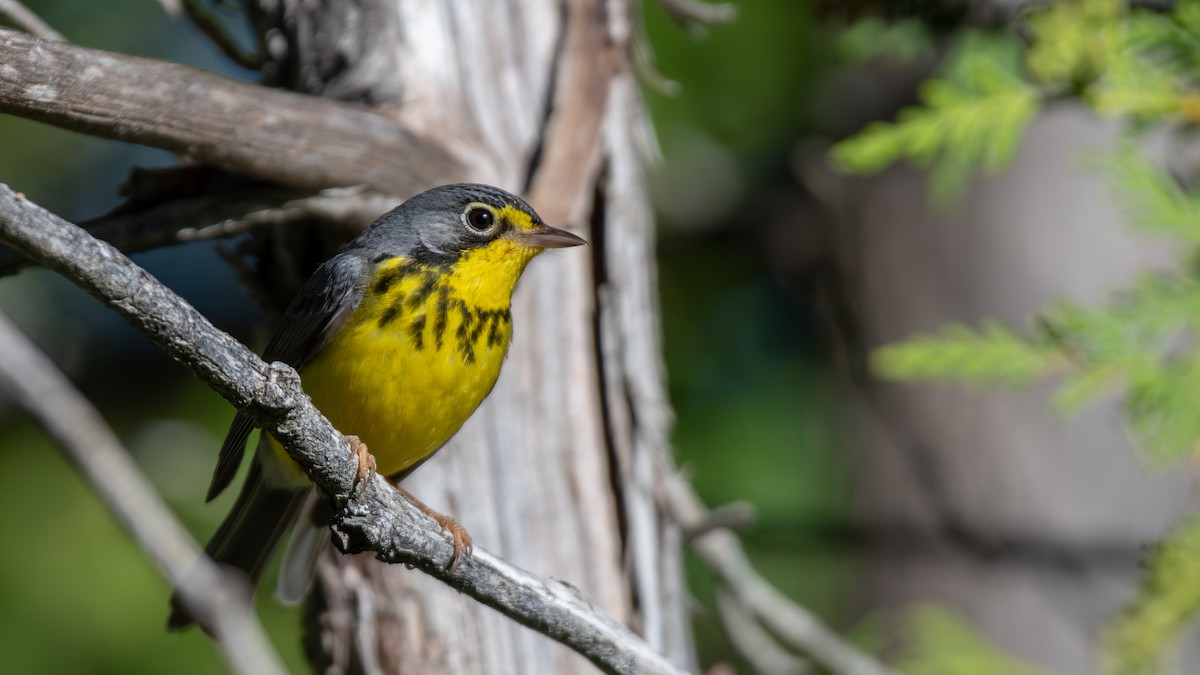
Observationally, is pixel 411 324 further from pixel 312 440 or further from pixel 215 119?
pixel 312 440

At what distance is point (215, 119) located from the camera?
3199mm

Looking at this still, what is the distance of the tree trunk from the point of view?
3762 mm

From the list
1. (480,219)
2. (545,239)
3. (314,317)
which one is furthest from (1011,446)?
(314,317)

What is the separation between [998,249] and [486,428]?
12.7ft

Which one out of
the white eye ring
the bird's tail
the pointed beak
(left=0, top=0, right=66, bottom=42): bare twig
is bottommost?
the bird's tail

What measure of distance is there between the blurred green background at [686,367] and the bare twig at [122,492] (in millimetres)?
2912

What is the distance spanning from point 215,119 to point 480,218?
84 cm

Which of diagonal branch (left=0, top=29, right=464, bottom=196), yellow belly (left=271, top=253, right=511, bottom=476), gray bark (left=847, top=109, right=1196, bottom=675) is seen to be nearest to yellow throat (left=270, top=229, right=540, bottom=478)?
yellow belly (left=271, top=253, right=511, bottom=476)

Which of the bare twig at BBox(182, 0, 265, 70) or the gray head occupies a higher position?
the bare twig at BBox(182, 0, 265, 70)

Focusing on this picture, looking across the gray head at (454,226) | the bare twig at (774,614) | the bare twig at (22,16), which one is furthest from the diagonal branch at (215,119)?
the bare twig at (774,614)

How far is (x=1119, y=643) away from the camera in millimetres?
4266

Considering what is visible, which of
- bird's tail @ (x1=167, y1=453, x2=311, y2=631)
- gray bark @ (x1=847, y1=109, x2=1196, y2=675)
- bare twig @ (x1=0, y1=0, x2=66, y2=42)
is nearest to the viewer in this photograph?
bare twig @ (x1=0, y1=0, x2=66, y2=42)

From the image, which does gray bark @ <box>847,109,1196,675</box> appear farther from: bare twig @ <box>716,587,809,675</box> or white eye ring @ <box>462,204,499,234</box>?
white eye ring @ <box>462,204,499,234</box>

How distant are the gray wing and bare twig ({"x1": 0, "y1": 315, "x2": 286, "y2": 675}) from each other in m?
1.67
